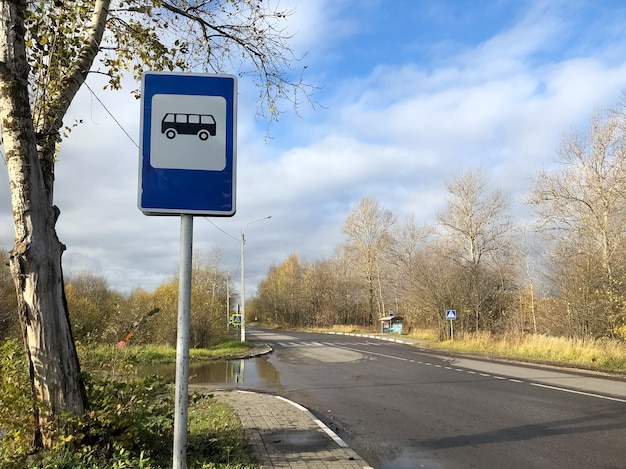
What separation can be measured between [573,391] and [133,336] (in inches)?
445

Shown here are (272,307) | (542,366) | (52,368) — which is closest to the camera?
(52,368)

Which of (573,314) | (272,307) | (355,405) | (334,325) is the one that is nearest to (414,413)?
(355,405)

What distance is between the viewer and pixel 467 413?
953cm

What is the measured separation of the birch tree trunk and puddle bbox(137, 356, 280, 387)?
28.1 ft

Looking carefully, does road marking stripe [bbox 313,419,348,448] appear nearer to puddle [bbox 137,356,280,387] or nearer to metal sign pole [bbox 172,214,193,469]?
metal sign pole [bbox 172,214,193,469]

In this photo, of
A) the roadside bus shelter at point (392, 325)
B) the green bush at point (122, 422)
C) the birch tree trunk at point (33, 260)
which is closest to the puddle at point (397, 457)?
the green bush at point (122, 422)

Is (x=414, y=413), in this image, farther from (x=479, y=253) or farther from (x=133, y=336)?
(x=479, y=253)

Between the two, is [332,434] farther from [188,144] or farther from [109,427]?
[188,144]

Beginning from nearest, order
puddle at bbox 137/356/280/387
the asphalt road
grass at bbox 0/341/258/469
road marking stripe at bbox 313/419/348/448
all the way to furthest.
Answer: grass at bbox 0/341/258/469
the asphalt road
road marking stripe at bbox 313/419/348/448
puddle at bbox 137/356/280/387

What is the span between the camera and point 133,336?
5004mm

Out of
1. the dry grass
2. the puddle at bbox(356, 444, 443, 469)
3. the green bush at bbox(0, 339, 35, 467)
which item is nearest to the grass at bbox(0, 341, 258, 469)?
the green bush at bbox(0, 339, 35, 467)

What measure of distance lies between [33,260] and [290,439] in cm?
450

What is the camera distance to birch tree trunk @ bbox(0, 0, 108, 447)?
414cm

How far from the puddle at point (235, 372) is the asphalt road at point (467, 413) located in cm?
21
